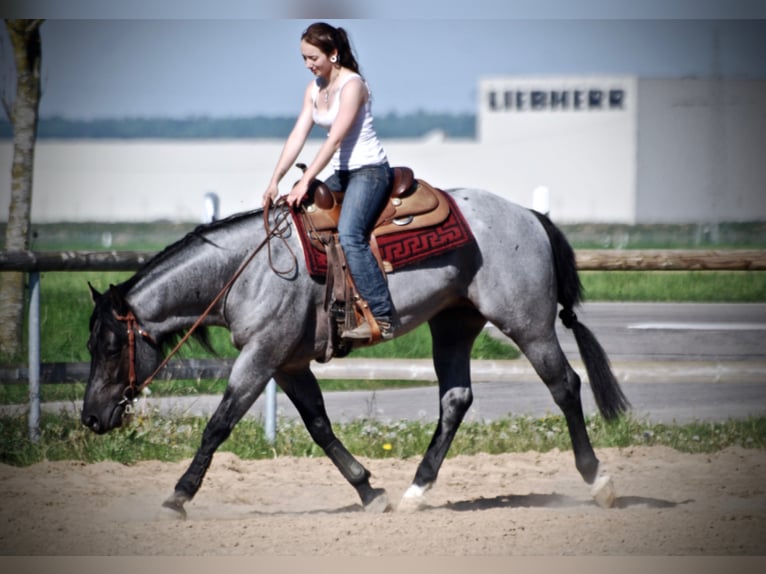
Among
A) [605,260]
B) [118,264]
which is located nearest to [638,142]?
[605,260]

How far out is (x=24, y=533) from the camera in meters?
5.81

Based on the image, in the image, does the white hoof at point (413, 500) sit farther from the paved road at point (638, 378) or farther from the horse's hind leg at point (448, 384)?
the paved road at point (638, 378)

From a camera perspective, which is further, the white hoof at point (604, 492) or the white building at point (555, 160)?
the white building at point (555, 160)

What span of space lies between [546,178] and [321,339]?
15951mm

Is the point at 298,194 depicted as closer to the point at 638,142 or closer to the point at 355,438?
the point at 355,438

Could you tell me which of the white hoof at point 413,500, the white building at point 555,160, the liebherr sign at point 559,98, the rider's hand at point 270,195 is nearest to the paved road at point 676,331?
the white building at point 555,160

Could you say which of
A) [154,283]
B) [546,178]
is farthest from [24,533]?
[546,178]

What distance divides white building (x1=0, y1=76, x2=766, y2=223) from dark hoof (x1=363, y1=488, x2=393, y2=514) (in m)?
3.40

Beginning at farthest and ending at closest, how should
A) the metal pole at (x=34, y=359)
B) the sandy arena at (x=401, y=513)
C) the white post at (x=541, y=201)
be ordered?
the white post at (x=541, y=201) → the metal pole at (x=34, y=359) → the sandy arena at (x=401, y=513)

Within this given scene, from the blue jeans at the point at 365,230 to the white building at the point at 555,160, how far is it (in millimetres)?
3142

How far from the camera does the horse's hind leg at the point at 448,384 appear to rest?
6465 mm

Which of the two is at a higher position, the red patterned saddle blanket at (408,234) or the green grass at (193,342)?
the red patterned saddle blanket at (408,234)

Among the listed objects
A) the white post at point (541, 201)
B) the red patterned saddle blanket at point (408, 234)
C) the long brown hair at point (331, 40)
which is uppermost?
the long brown hair at point (331, 40)

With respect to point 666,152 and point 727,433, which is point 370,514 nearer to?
point 727,433
